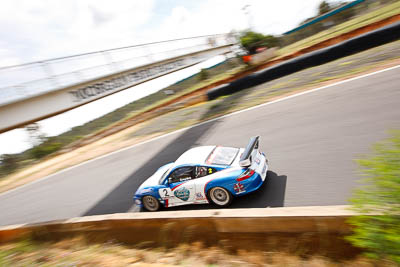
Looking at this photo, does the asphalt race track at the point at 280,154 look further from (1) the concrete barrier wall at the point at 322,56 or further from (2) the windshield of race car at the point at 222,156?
(1) the concrete barrier wall at the point at 322,56

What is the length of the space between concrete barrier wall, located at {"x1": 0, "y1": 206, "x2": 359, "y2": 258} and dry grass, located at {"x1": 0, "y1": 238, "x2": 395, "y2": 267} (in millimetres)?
118

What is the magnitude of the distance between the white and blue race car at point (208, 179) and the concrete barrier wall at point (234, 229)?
1205mm

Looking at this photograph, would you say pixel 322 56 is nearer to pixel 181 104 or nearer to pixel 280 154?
pixel 181 104

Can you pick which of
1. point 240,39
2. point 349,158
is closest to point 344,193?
point 349,158

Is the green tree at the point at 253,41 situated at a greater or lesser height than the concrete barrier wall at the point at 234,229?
greater

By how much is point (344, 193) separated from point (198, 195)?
2820 millimetres

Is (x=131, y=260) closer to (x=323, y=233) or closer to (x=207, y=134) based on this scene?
(x=323, y=233)

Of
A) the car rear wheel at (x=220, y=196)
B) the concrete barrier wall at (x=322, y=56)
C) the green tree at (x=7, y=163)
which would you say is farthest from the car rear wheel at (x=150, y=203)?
the green tree at (x=7, y=163)

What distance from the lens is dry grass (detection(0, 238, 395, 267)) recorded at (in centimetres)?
333

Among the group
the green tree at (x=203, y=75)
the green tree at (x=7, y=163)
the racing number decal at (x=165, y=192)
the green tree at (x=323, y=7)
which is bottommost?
the racing number decal at (x=165, y=192)

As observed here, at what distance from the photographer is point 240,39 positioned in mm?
22406

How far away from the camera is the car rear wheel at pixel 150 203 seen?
20.7 ft

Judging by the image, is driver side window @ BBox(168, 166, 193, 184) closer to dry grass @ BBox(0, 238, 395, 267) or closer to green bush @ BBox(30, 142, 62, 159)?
dry grass @ BBox(0, 238, 395, 267)

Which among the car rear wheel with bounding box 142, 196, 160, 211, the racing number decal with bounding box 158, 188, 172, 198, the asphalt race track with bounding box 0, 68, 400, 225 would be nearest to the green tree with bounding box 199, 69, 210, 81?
the asphalt race track with bounding box 0, 68, 400, 225
